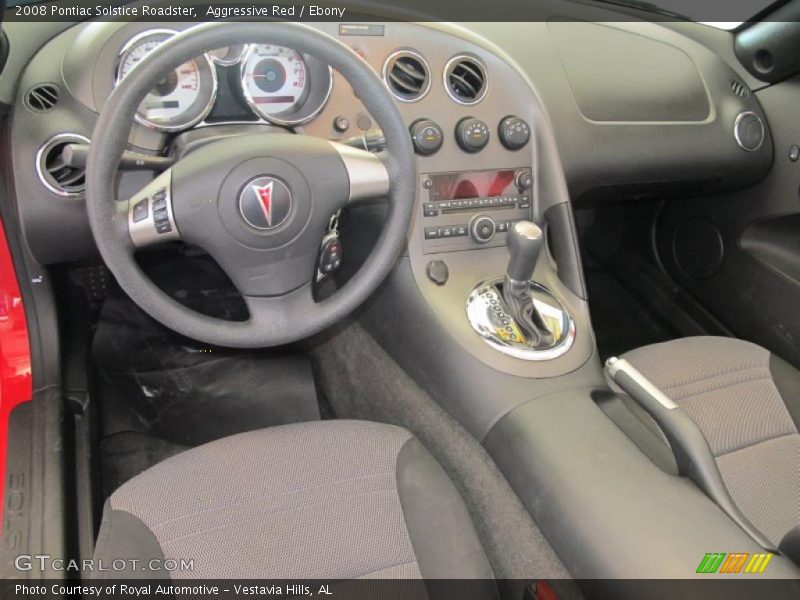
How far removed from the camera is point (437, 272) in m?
1.24

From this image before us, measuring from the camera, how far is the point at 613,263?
2213mm

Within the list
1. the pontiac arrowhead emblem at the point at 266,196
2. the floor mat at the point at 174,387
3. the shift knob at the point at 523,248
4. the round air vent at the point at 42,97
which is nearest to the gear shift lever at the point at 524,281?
the shift knob at the point at 523,248

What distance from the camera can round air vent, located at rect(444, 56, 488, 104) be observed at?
1.30 metres

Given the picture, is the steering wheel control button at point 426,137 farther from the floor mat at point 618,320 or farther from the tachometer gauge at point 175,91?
the floor mat at point 618,320

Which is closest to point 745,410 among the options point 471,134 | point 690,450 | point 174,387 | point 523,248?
point 690,450

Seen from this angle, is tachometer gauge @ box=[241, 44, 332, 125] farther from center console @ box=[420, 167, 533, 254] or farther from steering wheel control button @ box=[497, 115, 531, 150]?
steering wheel control button @ box=[497, 115, 531, 150]

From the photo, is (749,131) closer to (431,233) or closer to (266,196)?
(431,233)

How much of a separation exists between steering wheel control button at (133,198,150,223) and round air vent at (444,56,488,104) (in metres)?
0.67

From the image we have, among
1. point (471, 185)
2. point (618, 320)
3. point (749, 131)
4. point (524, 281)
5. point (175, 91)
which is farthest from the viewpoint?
point (618, 320)

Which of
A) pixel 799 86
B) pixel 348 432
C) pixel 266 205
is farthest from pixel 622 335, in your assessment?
pixel 266 205

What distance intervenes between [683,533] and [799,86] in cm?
140

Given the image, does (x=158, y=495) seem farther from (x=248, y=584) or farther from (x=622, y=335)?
(x=622, y=335)

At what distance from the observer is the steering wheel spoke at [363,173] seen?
968 mm

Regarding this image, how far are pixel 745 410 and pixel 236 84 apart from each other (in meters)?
1.07
